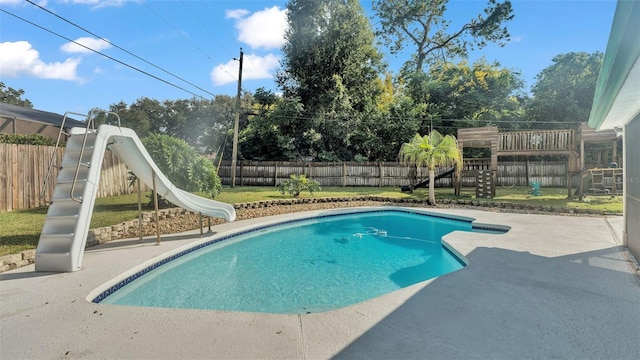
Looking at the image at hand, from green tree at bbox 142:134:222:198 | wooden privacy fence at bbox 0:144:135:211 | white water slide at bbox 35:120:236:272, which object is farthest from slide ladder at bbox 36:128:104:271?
green tree at bbox 142:134:222:198

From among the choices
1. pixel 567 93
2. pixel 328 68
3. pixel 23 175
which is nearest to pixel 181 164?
pixel 23 175

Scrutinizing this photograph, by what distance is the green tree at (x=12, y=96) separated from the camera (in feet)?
97.0

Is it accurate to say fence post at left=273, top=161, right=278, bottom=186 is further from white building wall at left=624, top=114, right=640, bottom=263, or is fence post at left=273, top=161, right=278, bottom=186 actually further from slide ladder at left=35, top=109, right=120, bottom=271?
white building wall at left=624, top=114, right=640, bottom=263

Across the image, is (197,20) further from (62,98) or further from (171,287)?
(171,287)

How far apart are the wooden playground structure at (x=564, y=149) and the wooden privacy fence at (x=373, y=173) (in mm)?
2408

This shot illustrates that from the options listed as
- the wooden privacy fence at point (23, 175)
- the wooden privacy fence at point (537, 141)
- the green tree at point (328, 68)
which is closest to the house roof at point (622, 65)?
the wooden privacy fence at point (537, 141)

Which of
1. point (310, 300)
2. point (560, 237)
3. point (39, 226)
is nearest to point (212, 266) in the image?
point (310, 300)

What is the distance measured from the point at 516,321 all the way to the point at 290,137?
1788 cm

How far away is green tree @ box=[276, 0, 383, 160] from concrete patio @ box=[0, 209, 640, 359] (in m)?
16.1

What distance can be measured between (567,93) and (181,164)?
2001 cm

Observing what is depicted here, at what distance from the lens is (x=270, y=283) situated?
5.09 metres

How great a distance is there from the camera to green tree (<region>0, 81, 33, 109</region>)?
29.6 m

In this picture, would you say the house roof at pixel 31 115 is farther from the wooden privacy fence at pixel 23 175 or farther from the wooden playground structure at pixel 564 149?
the wooden playground structure at pixel 564 149

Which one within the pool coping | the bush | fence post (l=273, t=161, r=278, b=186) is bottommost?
the pool coping
